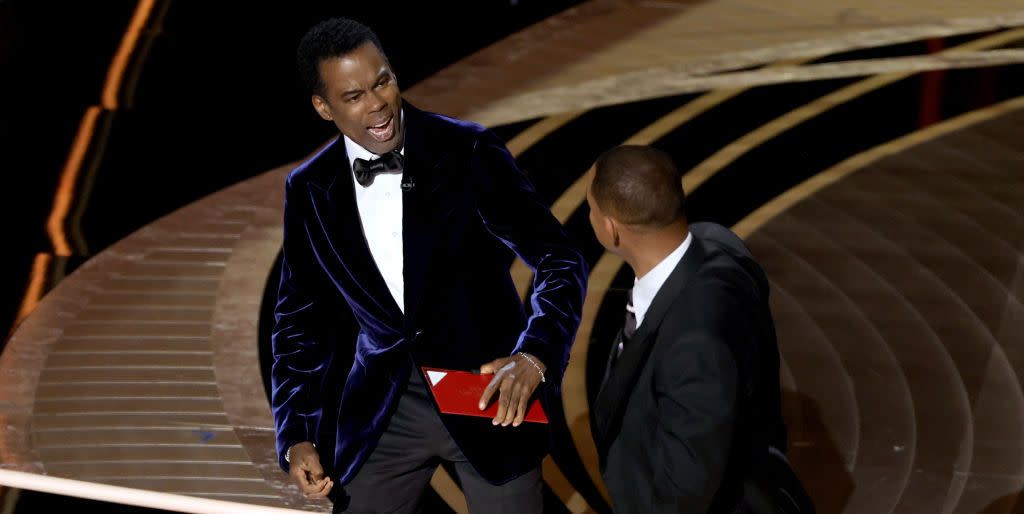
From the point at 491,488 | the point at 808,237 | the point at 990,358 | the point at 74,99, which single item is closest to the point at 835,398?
the point at 990,358

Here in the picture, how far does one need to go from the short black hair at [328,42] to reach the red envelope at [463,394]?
2.13 feet

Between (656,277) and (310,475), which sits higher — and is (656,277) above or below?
above

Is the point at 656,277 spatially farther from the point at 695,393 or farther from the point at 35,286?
the point at 35,286

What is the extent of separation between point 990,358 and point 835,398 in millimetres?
607

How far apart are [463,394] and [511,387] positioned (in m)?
0.11

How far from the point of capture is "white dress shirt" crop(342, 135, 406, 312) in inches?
101

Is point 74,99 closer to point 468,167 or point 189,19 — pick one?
point 189,19

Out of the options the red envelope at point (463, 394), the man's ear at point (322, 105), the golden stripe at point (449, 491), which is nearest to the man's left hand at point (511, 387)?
the red envelope at point (463, 394)

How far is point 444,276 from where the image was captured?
101 inches

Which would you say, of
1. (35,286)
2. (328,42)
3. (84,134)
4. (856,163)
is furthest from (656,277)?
(84,134)

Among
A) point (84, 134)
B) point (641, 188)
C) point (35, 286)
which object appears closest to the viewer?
point (641, 188)

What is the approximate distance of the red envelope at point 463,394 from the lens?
7.78 feet

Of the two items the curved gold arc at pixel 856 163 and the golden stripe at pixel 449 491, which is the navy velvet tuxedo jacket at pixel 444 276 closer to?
the golden stripe at pixel 449 491


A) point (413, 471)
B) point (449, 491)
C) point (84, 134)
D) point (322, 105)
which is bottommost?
point (449, 491)
